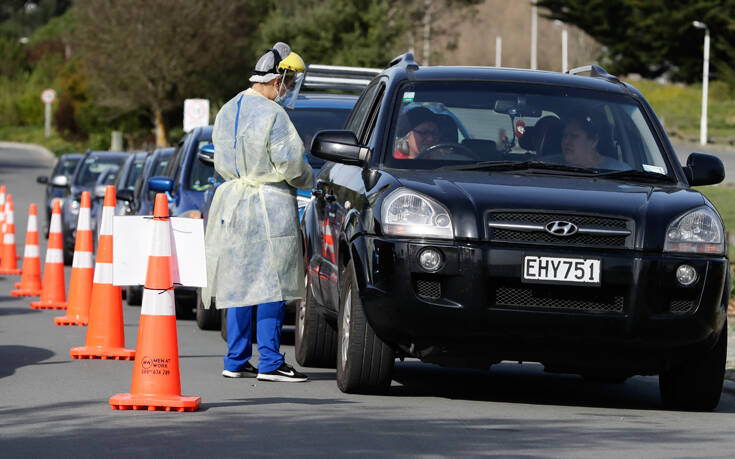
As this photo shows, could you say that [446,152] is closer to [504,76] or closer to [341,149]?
[341,149]

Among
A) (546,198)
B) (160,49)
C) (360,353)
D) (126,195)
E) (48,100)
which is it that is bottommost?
(360,353)

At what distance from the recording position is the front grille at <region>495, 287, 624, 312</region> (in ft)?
26.0

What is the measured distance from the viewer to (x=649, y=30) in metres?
87.2

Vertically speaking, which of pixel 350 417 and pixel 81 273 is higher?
pixel 81 273

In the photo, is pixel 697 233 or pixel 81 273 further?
pixel 81 273

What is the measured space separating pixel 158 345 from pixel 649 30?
81.9 metres

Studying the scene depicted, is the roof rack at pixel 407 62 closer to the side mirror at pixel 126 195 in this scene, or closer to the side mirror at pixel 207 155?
the side mirror at pixel 207 155

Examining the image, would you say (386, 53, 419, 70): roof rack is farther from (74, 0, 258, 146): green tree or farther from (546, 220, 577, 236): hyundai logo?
(74, 0, 258, 146): green tree

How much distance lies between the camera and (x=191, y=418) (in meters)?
7.55

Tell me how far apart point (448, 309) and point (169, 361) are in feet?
4.68

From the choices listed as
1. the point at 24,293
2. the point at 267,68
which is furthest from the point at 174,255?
the point at 24,293

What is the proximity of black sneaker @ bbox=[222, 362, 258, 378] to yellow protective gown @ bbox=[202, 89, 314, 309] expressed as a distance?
480 millimetres

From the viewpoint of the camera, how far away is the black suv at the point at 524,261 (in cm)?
790

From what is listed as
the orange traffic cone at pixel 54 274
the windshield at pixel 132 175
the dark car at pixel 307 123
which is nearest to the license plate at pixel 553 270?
the dark car at pixel 307 123
